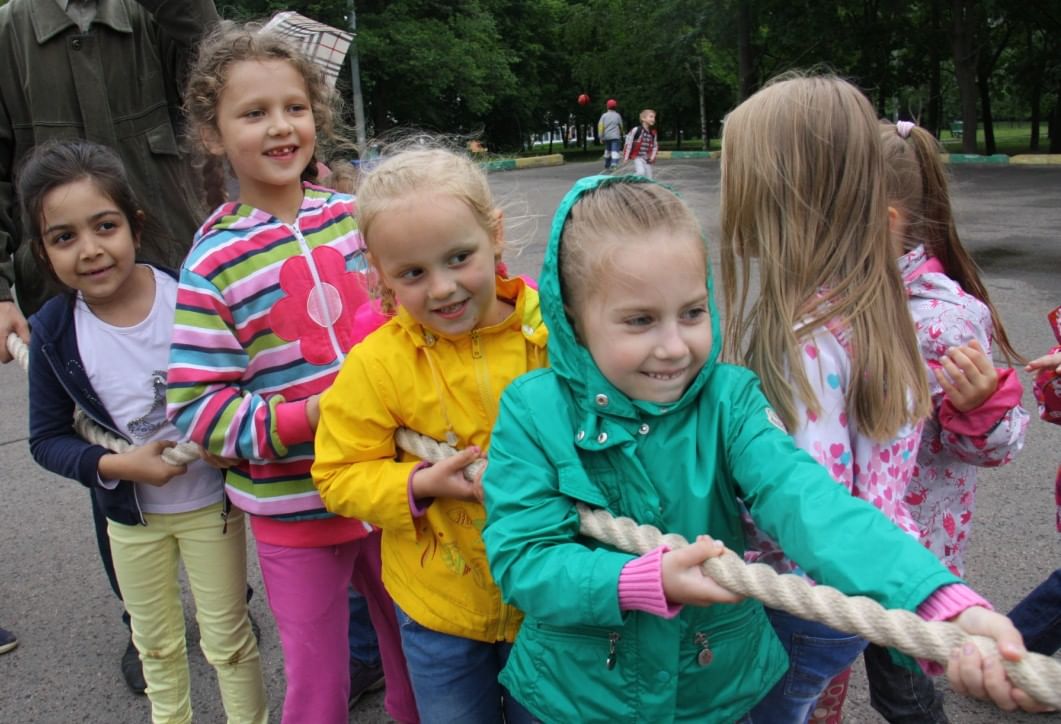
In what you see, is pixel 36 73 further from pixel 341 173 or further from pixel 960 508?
pixel 960 508

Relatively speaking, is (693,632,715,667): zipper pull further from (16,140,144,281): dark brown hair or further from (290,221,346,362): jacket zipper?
(16,140,144,281): dark brown hair

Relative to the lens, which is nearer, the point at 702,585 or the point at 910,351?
the point at 702,585

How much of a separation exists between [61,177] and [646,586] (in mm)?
1732

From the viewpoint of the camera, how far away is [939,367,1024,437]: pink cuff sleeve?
192cm

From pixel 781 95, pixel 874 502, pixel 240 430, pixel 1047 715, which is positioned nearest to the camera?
pixel 874 502

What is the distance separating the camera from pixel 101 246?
2170 millimetres

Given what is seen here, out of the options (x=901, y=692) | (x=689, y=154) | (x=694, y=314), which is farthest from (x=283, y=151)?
(x=689, y=154)

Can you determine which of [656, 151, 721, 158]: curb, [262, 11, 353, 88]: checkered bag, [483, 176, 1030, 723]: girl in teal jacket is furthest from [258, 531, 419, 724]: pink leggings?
[656, 151, 721, 158]: curb

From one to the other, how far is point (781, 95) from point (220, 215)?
127 centimetres

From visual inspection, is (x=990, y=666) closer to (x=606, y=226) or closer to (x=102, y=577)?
(x=606, y=226)

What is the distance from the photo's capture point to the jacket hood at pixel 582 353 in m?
1.48

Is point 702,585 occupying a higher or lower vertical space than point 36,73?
lower

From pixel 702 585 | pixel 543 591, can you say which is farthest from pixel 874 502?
pixel 543 591

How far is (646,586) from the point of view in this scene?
1.33 metres
